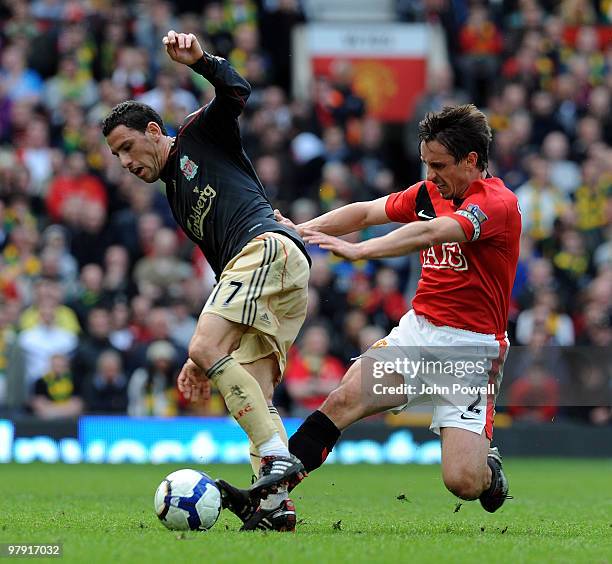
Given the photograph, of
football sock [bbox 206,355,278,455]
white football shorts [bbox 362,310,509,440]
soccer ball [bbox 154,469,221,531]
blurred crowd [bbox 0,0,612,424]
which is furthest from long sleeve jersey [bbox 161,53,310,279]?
blurred crowd [bbox 0,0,612,424]

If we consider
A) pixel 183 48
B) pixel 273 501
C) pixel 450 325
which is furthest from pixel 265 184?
pixel 273 501

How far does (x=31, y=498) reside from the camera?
30.8 feet

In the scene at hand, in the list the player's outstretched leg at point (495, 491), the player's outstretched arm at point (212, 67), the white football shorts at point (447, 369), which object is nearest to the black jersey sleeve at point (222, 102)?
the player's outstretched arm at point (212, 67)

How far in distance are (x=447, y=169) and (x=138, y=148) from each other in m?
1.74

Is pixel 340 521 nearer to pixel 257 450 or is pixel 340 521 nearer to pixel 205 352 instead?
pixel 257 450

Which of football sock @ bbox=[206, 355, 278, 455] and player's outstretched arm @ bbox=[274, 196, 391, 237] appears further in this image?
player's outstretched arm @ bbox=[274, 196, 391, 237]

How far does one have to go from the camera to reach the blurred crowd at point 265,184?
1463 centimetres

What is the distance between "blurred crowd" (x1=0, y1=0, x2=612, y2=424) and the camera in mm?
14633

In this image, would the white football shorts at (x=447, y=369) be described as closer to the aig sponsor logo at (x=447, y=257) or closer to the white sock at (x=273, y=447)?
the aig sponsor logo at (x=447, y=257)

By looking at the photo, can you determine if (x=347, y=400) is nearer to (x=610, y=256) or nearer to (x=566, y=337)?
(x=566, y=337)

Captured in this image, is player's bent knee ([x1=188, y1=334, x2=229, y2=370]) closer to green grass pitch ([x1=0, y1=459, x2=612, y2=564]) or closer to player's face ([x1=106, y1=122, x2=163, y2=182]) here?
green grass pitch ([x1=0, y1=459, x2=612, y2=564])

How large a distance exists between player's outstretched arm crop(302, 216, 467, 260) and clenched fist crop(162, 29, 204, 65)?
1.10 metres

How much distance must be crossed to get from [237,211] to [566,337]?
8.81 metres

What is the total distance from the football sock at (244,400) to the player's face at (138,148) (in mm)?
1256
